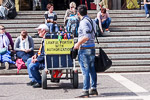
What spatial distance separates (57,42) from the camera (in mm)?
10266

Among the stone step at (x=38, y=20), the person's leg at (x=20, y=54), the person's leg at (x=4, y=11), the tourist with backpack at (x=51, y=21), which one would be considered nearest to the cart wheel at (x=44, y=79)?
the person's leg at (x=20, y=54)

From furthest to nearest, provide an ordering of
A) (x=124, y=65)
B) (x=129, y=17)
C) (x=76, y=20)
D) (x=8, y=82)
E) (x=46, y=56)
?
1. (x=129, y=17)
2. (x=76, y=20)
3. (x=124, y=65)
4. (x=8, y=82)
5. (x=46, y=56)

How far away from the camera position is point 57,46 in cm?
1021

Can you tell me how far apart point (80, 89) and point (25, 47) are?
361cm

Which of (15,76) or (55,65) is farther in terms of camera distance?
(15,76)

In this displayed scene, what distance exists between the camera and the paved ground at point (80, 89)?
9.00 meters

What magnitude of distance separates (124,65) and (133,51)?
0.88 m

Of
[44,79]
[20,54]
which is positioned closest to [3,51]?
[20,54]

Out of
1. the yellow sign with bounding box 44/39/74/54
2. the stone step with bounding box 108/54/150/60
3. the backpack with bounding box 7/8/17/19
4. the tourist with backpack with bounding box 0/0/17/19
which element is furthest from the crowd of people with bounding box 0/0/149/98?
the backpack with bounding box 7/8/17/19

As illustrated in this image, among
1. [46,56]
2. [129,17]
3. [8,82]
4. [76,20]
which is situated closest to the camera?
[46,56]

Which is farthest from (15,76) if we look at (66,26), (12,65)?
(66,26)

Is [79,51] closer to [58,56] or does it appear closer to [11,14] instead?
[58,56]

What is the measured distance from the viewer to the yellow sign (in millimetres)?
10125

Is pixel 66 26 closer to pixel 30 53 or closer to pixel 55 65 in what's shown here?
pixel 30 53
